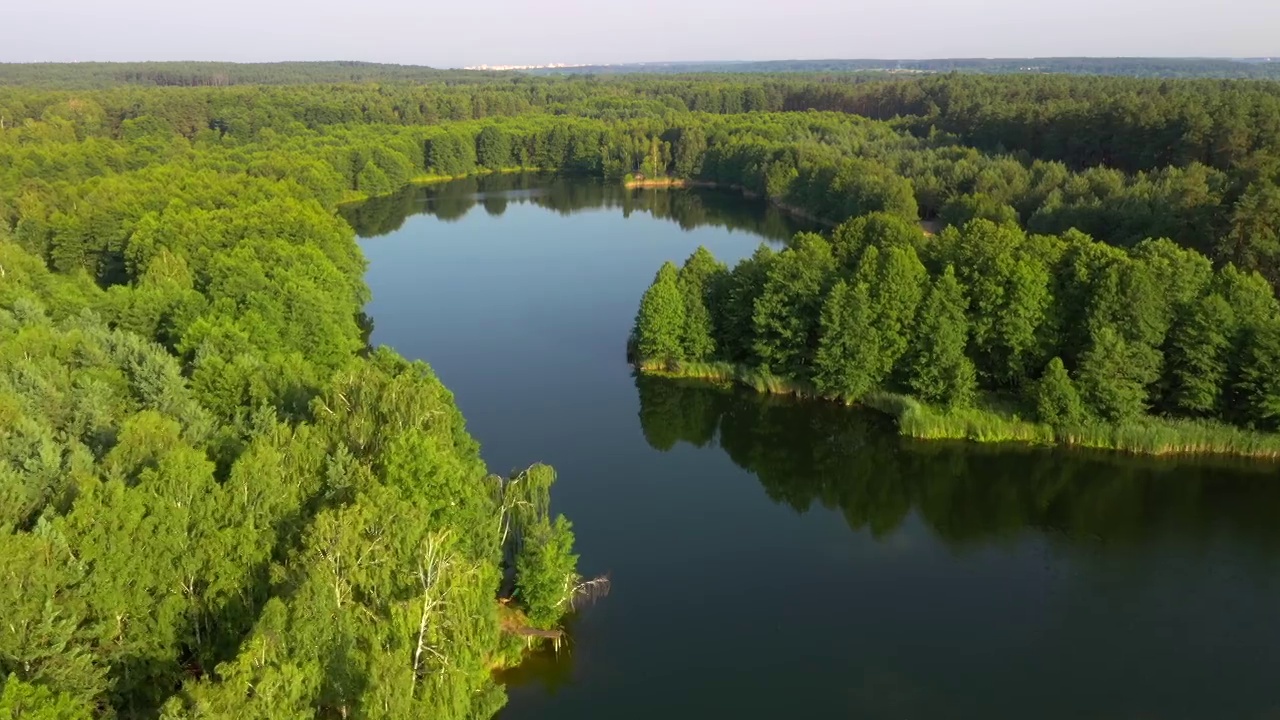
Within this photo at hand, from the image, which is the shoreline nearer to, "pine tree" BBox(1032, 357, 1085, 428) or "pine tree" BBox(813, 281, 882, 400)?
"pine tree" BBox(813, 281, 882, 400)

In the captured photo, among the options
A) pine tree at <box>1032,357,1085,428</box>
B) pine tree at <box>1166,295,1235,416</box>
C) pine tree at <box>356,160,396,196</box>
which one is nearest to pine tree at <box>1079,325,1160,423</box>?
pine tree at <box>1032,357,1085,428</box>

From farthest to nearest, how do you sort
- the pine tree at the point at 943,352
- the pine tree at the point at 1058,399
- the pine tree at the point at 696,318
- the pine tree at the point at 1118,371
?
the pine tree at the point at 696,318, the pine tree at the point at 943,352, the pine tree at the point at 1058,399, the pine tree at the point at 1118,371

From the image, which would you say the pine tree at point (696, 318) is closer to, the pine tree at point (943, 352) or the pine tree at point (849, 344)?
the pine tree at point (849, 344)

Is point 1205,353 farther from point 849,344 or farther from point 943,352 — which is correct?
point 849,344

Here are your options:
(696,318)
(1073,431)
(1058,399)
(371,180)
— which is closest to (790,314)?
(696,318)

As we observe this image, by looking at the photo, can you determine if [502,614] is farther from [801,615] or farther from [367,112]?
[367,112]

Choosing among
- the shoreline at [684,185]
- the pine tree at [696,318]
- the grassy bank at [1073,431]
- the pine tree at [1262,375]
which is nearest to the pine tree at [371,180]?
the shoreline at [684,185]

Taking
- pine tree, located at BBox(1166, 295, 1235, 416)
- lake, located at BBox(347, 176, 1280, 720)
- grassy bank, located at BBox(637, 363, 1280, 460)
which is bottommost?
lake, located at BBox(347, 176, 1280, 720)
